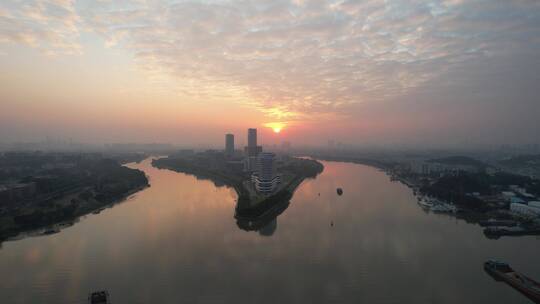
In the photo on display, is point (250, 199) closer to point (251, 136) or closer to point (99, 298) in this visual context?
point (99, 298)

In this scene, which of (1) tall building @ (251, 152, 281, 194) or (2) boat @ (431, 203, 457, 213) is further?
(1) tall building @ (251, 152, 281, 194)

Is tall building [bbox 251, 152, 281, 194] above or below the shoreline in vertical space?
above

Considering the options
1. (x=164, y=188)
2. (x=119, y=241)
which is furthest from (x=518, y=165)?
(x=119, y=241)

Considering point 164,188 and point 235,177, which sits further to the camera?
point 235,177

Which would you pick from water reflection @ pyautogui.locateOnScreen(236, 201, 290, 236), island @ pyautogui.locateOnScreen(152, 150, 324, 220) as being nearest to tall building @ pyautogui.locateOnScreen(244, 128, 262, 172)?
island @ pyautogui.locateOnScreen(152, 150, 324, 220)

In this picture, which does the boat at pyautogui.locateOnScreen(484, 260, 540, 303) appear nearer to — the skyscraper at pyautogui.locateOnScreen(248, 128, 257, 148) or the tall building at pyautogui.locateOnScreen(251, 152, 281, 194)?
the tall building at pyautogui.locateOnScreen(251, 152, 281, 194)

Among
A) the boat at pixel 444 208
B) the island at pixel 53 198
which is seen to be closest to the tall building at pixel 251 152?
the island at pixel 53 198

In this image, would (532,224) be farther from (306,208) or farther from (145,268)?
(145,268)
